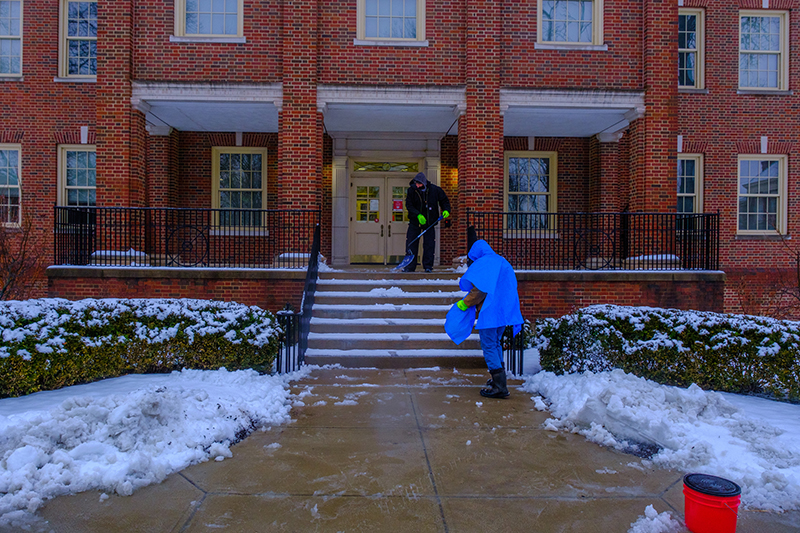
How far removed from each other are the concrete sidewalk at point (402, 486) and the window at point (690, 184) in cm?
1153

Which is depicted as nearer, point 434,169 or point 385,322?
point 385,322

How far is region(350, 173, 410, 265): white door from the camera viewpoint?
1515 centimetres

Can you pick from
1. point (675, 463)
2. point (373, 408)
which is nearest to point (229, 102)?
point (373, 408)

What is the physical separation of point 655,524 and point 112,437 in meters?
3.95

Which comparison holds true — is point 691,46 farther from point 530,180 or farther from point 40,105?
point 40,105

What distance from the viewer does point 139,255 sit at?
11.5 meters

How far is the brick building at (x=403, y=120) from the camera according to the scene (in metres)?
11.9

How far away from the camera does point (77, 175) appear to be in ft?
47.2

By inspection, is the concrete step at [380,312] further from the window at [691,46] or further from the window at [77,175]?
the window at [691,46]

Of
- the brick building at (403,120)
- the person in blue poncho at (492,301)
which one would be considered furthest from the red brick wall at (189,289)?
the person in blue poncho at (492,301)

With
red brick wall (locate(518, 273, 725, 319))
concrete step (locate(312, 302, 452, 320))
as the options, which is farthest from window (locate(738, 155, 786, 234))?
concrete step (locate(312, 302, 452, 320))

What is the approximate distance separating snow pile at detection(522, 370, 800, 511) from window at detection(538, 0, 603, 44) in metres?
9.33

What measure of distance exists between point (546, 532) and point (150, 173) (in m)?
13.4

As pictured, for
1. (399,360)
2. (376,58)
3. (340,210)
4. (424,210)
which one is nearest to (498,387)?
(399,360)
